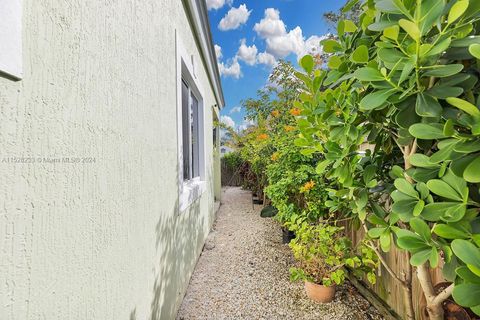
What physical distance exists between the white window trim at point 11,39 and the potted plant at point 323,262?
124 inches

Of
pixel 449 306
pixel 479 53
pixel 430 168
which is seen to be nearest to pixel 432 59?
pixel 479 53

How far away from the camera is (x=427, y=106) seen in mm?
872

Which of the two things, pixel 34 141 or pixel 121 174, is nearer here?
pixel 34 141

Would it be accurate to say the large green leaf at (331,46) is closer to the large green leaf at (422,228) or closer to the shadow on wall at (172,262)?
the large green leaf at (422,228)

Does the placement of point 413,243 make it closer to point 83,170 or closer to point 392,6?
point 392,6

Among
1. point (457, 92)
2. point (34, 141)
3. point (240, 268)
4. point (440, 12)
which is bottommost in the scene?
point (240, 268)

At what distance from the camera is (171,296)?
8.57 feet

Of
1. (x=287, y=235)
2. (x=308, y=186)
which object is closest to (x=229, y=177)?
(x=287, y=235)

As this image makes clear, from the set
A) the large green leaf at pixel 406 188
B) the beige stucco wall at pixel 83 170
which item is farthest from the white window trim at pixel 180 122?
the large green leaf at pixel 406 188

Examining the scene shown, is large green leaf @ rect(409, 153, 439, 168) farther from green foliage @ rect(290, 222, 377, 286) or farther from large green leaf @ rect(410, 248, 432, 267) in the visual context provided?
green foliage @ rect(290, 222, 377, 286)

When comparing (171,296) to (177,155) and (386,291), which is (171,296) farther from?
(386,291)

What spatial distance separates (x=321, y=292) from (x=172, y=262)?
6.37ft

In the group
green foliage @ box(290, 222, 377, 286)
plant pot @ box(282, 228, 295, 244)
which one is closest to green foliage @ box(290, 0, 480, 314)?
green foliage @ box(290, 222, 377, 286)

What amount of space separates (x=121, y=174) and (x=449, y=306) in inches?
A: 82.5
